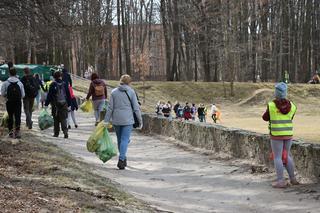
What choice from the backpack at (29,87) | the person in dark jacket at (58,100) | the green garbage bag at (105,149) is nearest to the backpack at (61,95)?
the person in dark jacket at (58,100)

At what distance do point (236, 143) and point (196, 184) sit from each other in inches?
103

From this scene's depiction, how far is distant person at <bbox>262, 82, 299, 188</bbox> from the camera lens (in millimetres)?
9023

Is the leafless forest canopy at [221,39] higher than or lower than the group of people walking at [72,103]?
higher

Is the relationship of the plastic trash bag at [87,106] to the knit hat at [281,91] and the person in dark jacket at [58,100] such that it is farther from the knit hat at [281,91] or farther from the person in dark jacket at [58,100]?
the knit hat at [281,91]

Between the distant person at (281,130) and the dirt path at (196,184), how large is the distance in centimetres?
40

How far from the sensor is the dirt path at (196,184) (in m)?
8.02

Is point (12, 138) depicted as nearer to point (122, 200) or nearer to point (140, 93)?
point (122, 200)

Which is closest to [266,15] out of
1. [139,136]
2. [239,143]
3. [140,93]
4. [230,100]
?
[230,100]

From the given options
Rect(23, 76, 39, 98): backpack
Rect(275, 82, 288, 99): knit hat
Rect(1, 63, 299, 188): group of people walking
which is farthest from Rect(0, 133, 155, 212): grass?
Rect(23, 76, 39, 98): backpack

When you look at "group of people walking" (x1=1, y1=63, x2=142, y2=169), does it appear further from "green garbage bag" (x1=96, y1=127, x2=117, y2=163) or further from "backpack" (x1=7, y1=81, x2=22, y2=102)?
"green garbage bag" (x1=96, y1=127, x2=117, y2=163)

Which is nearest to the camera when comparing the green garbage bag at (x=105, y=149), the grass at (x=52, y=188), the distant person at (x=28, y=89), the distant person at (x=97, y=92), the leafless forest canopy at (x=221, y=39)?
the grass at (x=52, y=188)

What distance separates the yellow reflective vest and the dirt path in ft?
2.86

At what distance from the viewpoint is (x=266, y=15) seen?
62.7m

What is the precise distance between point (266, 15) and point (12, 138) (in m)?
53.4
